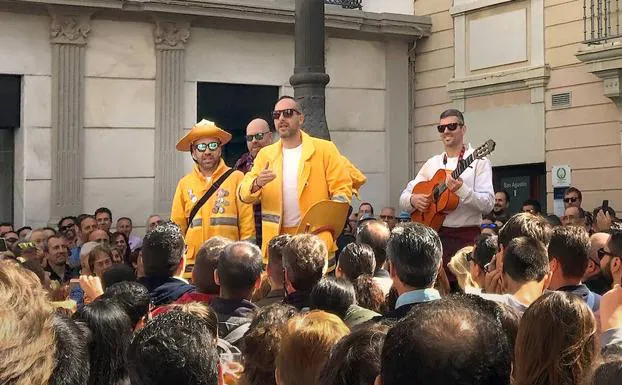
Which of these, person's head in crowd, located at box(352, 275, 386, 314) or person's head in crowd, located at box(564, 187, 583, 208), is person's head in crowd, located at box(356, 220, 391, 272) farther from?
person's head in crowd, located at box(564, 187, 583, 208)

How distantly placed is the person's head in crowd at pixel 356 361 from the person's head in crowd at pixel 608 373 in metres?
0.58

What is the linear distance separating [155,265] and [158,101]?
355 inches

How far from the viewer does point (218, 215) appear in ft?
22.4

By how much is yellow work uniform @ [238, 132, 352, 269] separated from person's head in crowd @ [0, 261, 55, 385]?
16.1 feet

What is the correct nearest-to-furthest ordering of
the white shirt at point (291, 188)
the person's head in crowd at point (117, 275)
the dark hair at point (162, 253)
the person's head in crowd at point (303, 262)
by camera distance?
1. the person's head in crowd at point (303, 262)
2. the dark hair at point (162, 253)
3. the person's head in crowd at point (117, 275)
4. the white shirt at point (291, 188)

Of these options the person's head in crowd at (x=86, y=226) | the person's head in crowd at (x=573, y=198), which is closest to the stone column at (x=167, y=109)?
the person's head in crowd at (x=86, y=226)

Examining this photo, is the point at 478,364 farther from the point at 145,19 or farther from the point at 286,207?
the point at 145,19

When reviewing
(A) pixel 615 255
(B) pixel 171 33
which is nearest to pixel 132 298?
(A) pixel 615 255

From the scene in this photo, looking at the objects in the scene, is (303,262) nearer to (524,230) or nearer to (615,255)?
(524,230)

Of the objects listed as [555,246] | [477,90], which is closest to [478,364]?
[555,246]

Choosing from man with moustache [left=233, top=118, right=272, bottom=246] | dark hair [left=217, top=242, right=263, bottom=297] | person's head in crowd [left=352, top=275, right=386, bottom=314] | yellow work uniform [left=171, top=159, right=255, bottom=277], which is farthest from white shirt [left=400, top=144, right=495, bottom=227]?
dark hair [left=217, top=242, right=263, bottom=297]

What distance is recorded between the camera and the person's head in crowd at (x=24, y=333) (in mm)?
1508

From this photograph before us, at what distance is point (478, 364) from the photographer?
1.76 m

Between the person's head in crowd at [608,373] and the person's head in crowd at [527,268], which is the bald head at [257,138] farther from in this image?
the person's head in crowd at [608,373]
